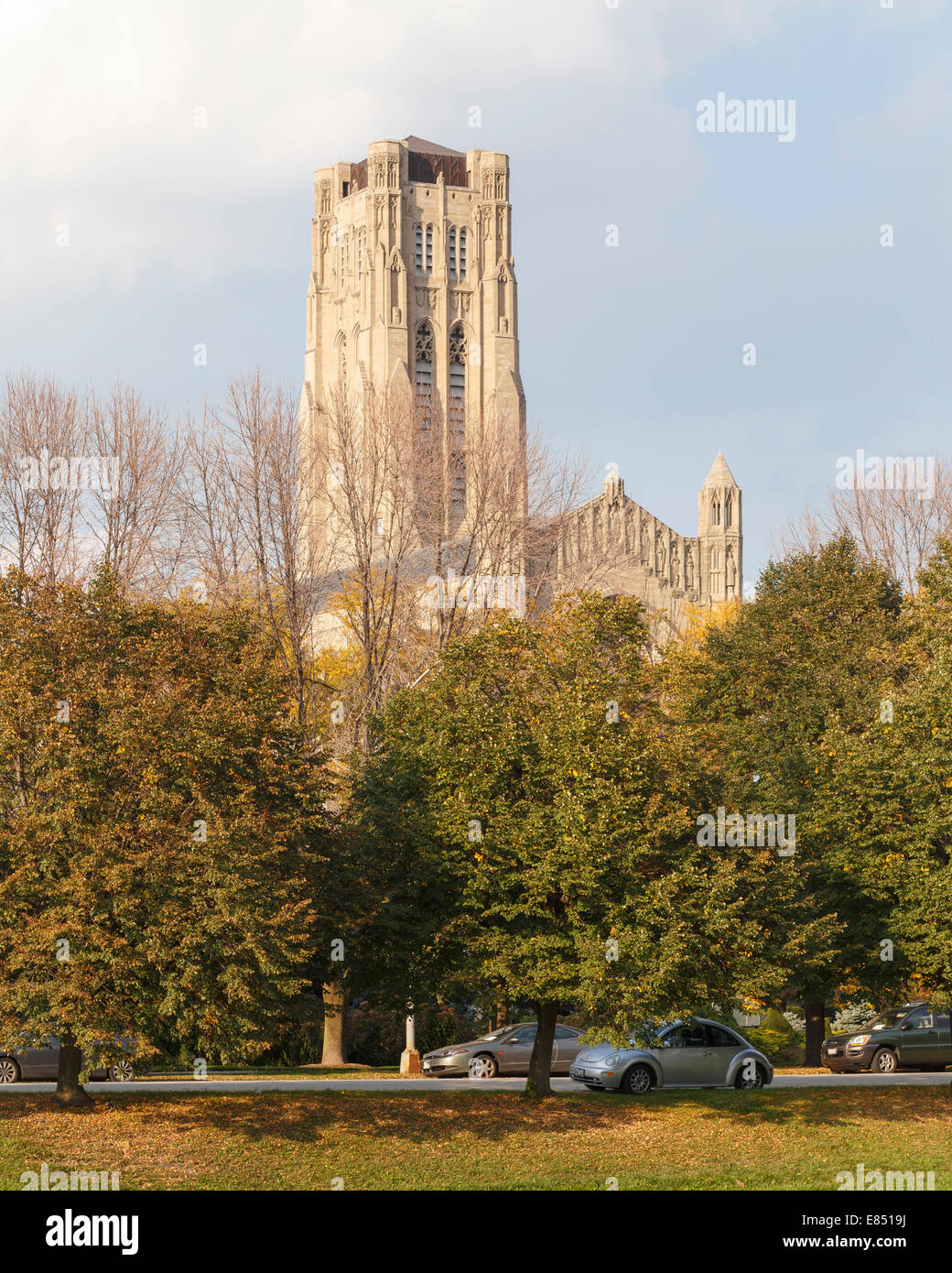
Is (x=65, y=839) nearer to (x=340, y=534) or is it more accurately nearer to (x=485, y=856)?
(x=485, y=856)

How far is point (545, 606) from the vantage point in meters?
63.0

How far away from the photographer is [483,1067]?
97.6 ft

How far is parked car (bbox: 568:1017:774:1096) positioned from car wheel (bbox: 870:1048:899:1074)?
615 centimetres

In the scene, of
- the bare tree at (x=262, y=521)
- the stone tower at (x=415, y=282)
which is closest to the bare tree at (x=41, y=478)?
the bare tree at (x=262, y=521)

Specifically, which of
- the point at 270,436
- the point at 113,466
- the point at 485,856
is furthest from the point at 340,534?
the point at 485,856

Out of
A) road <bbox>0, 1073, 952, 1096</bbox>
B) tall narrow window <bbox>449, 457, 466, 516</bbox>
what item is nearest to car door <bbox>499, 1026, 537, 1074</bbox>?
road <bbox>0, 1073, 952, 1096</bbox>

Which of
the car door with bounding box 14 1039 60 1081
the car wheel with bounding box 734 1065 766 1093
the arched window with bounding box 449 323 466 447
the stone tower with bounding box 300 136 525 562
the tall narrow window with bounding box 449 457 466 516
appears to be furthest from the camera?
the arched window with bounding box 449 323 466 447

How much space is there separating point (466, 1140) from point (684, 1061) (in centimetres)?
600

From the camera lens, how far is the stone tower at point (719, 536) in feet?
256

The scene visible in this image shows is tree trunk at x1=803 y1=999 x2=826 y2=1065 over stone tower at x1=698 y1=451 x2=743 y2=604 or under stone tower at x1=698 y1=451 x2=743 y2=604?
under

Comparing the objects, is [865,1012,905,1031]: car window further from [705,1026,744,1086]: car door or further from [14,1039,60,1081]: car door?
[14,1039,60,1081]: car door

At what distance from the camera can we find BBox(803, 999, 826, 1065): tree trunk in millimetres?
34500
